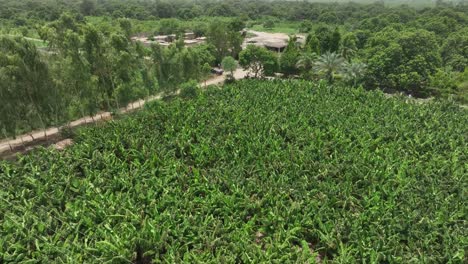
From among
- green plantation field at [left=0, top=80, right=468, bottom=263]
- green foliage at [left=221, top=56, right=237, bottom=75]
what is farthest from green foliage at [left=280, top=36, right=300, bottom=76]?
green plantation field at [left=0, top=80, right=468, bottom=263]

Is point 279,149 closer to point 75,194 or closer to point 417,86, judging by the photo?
point 75,194

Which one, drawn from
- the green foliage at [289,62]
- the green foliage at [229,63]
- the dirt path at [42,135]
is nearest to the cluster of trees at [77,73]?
the dirt path at [42,135]

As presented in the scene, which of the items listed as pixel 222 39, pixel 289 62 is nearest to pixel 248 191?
pixel 289 62

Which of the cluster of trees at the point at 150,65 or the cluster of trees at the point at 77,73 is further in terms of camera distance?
the cluster of trees at the point at 150,65

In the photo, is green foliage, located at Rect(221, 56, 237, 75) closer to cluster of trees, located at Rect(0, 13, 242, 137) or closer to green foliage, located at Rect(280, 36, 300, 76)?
cluster of trees, located at Rect(0, 13, 242, 137)

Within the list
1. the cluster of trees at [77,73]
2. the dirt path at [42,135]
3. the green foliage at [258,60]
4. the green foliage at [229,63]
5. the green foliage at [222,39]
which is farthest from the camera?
the green foliage at [222,39]

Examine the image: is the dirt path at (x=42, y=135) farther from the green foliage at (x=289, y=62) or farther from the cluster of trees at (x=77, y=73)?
the green foliage at (x=289, y=62)
